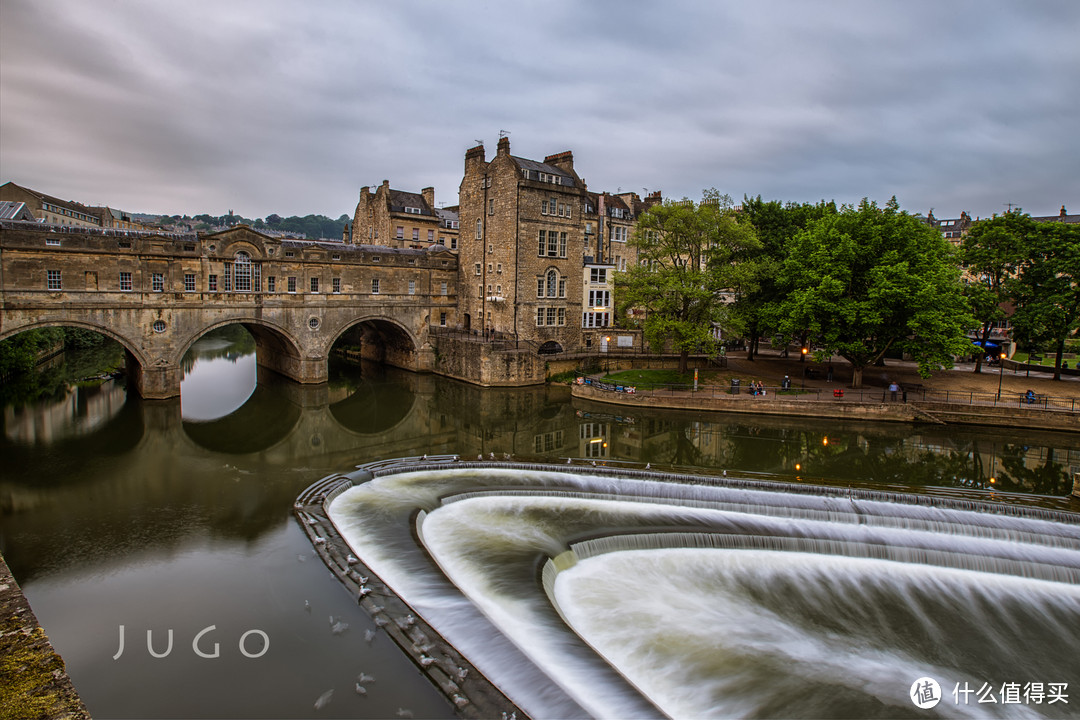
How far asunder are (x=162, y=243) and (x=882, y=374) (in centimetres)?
4036

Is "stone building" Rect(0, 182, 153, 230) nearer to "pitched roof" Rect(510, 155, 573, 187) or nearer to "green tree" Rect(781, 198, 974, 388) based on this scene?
"pitched roof" Rect(510, 155, 573, 187)

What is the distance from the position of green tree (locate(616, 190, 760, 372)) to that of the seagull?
2641 cm

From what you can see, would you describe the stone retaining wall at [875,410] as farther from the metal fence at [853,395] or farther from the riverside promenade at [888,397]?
the metal fence at [853,395]

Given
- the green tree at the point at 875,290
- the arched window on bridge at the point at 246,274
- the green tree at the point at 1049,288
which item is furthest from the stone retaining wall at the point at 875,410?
the arched window on bridge at the point at 246,274

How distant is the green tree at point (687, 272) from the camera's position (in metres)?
33.7

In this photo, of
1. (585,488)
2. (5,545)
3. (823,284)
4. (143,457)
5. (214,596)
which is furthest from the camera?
(823,284)

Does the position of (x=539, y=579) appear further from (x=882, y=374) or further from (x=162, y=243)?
(x=882, y=374)

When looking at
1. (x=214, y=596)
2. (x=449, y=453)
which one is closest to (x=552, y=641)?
(x=214, y=596)

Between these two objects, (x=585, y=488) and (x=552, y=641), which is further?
(x=585, y=488)

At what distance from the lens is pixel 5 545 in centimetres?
1512

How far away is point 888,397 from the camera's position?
3142 centimetres

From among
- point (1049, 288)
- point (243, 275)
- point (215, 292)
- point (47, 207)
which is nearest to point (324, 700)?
point (215, 292)

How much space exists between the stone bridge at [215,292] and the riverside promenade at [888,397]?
46.0 feet

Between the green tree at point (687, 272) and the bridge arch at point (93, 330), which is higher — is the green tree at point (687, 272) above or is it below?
above
